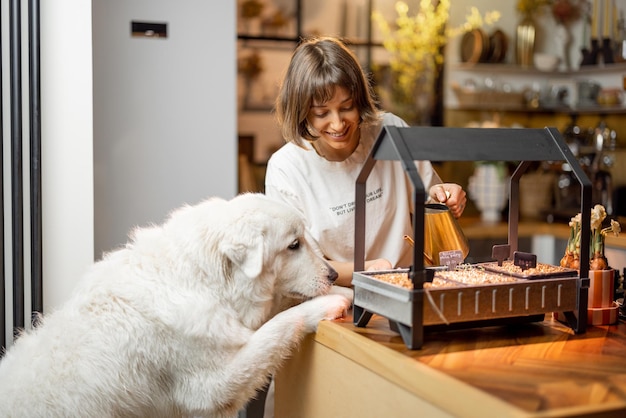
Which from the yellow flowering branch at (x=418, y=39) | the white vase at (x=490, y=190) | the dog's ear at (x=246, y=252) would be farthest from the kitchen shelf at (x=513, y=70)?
the dog's ear at (x=246, y=252)

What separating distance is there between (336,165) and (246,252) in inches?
23.9

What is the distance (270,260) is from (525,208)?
12.0ft

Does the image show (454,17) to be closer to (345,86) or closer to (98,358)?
(345,86)

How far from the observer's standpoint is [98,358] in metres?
1.71

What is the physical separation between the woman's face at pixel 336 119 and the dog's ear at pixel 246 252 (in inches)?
19.3

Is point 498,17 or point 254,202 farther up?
point 498,17

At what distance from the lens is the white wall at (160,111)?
A: 120 inches

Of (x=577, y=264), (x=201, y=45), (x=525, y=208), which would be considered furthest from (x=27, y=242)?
(x=525, y=208)

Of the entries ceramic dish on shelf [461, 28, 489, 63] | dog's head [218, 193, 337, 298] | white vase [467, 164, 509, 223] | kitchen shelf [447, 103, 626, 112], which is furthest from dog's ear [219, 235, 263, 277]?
ceramic dish on shelf [461, 28, 489, 63]

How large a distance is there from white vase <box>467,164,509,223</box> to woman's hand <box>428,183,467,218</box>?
121 inches

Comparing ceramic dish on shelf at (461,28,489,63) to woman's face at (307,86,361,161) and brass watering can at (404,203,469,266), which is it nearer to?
woman's face at (307,86,361,161)

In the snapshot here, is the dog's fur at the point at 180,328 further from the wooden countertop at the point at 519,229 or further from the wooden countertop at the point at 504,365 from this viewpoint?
the wooden countertop at the point at 519,229

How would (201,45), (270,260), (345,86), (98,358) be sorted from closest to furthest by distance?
(98,358), (270,260), (345,86), (201,45)

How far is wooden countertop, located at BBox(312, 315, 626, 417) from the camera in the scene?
1.19 metres
